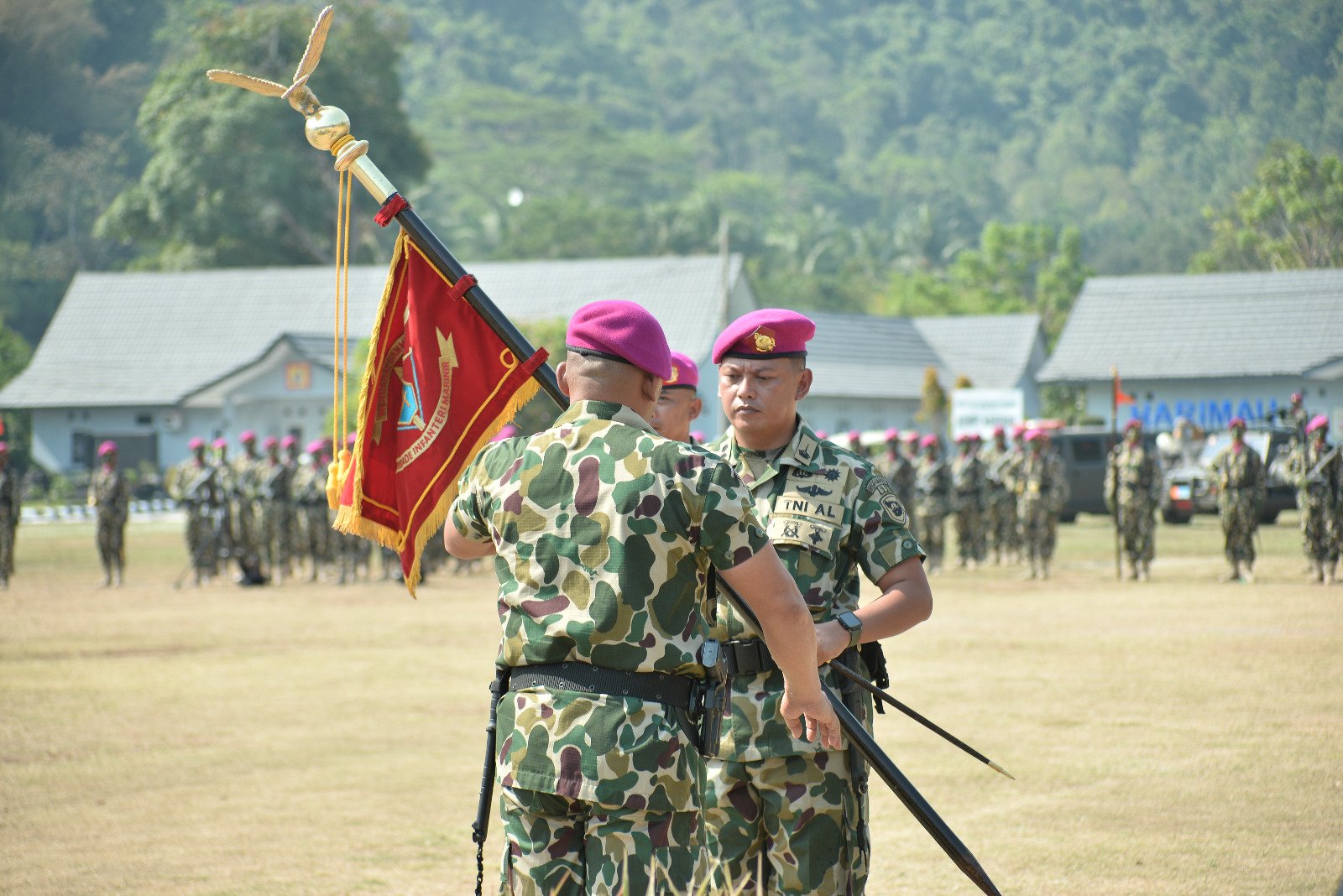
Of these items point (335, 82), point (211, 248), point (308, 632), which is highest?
point (335, 82)

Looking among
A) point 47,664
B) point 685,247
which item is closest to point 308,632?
point 47,664

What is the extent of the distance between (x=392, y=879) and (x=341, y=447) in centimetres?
236

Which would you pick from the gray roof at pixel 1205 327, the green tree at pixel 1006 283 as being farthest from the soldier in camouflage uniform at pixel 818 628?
the green tree at pixel 1006 283

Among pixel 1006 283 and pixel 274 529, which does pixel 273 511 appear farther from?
pixel 1006 283

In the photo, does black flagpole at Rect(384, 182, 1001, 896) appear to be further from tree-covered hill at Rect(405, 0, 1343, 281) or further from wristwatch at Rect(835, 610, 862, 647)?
tree-covered hill at Rect(405, 0, 1343, 281)

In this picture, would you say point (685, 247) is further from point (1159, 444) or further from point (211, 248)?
point (1159, 444)

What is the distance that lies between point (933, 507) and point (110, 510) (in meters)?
11.9

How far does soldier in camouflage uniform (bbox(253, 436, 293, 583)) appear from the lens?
75.3 ft

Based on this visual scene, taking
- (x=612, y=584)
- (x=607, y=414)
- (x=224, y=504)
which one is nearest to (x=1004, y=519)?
(x=224, y=504)

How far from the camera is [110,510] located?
70.7ft

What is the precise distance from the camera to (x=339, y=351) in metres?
5.52

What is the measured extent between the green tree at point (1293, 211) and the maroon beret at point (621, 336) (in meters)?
52.2

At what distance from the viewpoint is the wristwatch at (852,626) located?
4.29 m

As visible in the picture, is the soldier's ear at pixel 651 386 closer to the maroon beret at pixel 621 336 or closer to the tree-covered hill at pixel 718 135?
the maroon beret at pixel 621 336
